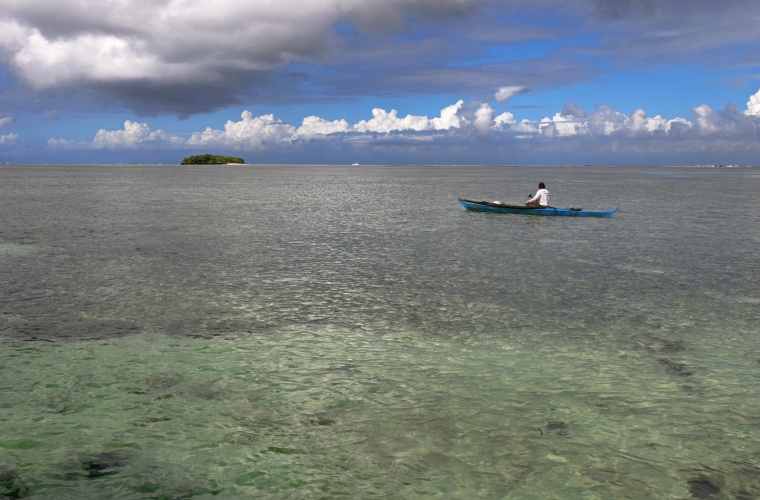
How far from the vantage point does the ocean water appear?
7355mm

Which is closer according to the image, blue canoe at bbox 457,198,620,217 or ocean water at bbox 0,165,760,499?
ocean water at bbox 0,165,760,499

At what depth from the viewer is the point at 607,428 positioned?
28.1 feet

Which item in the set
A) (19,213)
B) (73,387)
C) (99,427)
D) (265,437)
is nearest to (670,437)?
(265,437)

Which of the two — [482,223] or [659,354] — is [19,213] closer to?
[482,223]

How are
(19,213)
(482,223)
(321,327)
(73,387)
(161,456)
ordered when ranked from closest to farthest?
(161,456) → (73,387) → (321,327) → (482,223) → (19,213)

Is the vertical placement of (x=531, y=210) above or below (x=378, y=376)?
above

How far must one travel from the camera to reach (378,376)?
34.3 ft

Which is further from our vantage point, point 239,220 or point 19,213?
point 19,213

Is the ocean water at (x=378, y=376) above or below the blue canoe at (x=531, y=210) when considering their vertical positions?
below

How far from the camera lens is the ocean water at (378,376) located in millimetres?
7355

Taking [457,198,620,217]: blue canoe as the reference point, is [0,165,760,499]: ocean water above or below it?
below

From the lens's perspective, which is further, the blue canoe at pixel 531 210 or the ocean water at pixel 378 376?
the blue canoe at pixel 531 210

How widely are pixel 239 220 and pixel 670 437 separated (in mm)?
31588

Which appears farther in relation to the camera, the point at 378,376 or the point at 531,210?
the point at 531,210
